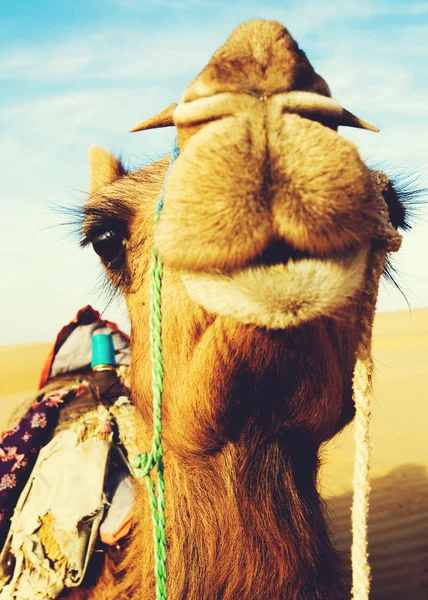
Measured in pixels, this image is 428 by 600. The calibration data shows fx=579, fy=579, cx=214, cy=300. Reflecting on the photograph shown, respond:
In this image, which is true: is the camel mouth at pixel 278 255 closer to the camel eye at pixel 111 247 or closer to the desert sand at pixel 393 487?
the camel eye at pixel 111 247

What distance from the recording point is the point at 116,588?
107 inches

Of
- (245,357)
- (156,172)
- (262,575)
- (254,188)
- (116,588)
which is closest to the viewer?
(254,188)

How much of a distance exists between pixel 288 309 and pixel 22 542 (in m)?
2.15

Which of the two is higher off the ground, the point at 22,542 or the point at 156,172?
the point at 156,172

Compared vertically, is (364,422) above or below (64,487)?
above

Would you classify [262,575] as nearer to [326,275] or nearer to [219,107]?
[326,275]

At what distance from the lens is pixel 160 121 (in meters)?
2.13

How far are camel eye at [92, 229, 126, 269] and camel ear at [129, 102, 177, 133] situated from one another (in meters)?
0.46

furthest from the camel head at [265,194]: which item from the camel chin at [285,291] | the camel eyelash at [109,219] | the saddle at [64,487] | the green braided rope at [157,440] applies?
the saddle at [64,487]

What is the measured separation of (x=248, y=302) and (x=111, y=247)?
124cm

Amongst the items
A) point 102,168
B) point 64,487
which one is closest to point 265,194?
point 102,168

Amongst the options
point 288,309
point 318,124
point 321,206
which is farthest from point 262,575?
point 318,124

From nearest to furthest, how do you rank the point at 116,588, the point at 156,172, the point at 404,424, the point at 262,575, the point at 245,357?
the point at 245,357 < the point at 262,575 < the point at 156,172 < the point at 116,588 < the point at 404,424

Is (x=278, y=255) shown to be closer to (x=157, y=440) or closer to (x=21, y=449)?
(x=157, y=440)
